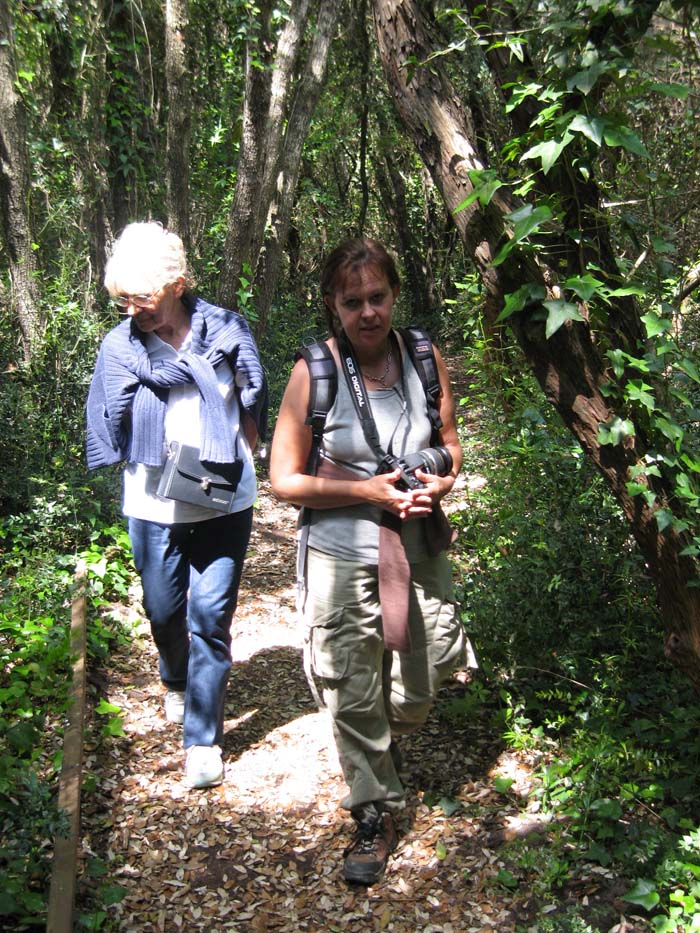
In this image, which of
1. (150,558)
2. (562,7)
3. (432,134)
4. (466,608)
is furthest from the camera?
(466,608)

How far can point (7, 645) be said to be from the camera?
4973mm

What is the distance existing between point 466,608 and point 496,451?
1062mm

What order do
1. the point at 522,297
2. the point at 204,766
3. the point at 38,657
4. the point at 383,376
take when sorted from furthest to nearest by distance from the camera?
the point at 38,657
the point at 204,766
the point at 383,376
the point at 522,297

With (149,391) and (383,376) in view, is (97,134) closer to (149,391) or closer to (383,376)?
(149,391)

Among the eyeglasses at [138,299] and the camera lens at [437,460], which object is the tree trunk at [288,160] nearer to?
the eyeglasses at [138,299]

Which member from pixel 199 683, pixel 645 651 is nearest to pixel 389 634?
pixel 199 683

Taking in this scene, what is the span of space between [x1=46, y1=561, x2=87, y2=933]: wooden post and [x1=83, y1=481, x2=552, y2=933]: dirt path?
277 millimetres

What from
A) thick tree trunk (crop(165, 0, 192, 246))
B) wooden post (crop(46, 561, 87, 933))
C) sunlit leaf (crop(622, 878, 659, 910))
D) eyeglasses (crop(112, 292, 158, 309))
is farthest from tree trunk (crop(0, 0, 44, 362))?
sunlit leaf (crop(622, 878, 659, 910))

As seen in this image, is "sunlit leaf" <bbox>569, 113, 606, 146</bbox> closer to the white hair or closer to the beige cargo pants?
the beige cargo pants

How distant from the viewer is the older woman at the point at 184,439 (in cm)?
373

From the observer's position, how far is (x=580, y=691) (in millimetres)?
4148

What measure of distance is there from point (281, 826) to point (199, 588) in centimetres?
108

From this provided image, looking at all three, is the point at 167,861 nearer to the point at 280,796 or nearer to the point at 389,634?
the point at 280,796

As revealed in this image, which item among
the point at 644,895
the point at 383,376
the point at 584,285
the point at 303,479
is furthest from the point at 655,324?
the point at 644,895
